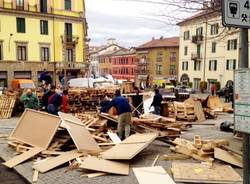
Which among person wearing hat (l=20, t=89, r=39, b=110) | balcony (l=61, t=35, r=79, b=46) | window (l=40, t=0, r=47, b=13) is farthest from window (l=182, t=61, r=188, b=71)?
person wearing hat (l=20, t=89, r=39, b=110)

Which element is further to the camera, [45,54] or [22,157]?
[45,54]

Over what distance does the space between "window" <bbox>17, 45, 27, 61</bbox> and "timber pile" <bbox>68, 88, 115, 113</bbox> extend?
21126mm

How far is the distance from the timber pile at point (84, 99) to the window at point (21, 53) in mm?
21126

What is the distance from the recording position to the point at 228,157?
8.19m

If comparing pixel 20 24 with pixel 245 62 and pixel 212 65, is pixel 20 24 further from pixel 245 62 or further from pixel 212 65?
pixel 245 62

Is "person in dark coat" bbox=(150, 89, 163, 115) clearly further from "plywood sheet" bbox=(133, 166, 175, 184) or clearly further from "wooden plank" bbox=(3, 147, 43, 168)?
"plywood sheet" bbox=(133, 166, 175, 184)

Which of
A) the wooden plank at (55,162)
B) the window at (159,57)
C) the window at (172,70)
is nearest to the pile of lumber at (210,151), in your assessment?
the wooden plank at (55,162)

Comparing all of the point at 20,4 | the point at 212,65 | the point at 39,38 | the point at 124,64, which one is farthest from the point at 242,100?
the point at 124,64

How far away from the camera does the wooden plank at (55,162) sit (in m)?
7.84

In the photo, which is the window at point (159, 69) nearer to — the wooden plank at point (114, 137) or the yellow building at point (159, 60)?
the yellow building at point (159, 60)

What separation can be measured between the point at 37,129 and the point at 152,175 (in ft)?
15.0

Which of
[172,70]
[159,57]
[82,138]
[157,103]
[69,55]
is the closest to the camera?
[82,138]

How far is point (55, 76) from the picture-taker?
138 ft

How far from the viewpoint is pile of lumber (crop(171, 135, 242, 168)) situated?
8141mm
